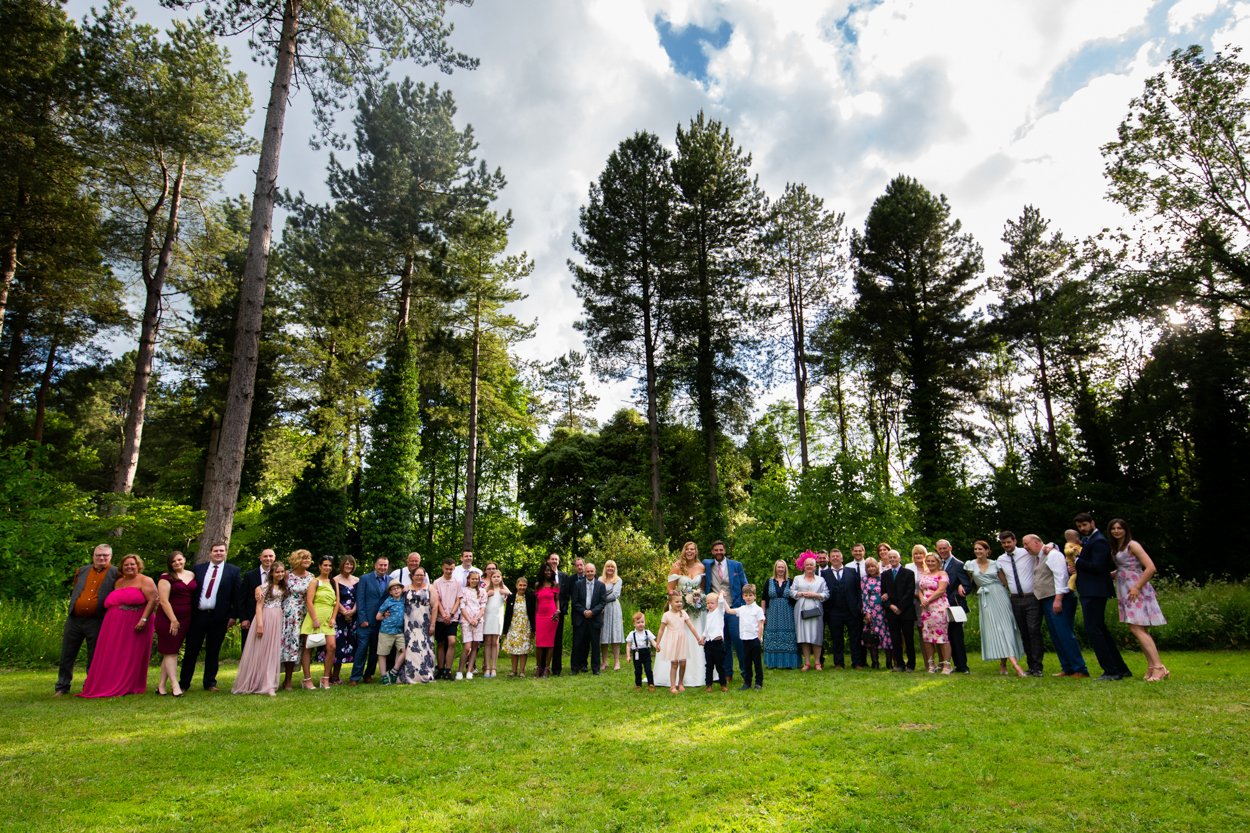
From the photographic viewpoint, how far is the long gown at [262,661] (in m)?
8.54

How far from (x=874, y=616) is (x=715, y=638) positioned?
3.51 meters

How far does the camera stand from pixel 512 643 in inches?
434

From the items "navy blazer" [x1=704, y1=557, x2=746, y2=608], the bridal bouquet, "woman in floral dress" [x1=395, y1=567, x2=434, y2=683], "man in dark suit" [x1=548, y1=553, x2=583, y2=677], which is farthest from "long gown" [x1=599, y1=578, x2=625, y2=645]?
"woman in floral dress" [x1=395, y1=567, x2=434, y2=683]

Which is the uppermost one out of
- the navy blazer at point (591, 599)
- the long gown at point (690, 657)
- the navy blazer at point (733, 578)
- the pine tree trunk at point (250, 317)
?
the pine tree trunk at point (250, 317)

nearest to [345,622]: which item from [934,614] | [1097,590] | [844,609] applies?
[844,609]

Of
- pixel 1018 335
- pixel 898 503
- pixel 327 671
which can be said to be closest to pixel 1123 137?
pixel 1018 335

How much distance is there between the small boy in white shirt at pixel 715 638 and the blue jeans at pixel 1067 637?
4.02 m

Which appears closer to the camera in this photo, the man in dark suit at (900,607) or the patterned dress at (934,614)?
the patterned dress at (934,614)

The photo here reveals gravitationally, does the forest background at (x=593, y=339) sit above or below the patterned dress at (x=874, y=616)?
above

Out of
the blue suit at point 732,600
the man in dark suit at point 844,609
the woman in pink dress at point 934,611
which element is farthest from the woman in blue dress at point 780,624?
the woman in pink dress at point 934,611

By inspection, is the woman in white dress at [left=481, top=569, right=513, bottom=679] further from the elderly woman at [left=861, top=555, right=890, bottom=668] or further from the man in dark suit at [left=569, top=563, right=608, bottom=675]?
the elderly woman at [left=861, top=555, right=890, bottom=668]

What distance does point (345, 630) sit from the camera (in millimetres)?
9875

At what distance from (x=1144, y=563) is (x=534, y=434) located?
108 ft

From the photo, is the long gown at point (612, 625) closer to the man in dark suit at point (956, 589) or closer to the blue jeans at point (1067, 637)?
the man in dark suit at point (956, 589)
